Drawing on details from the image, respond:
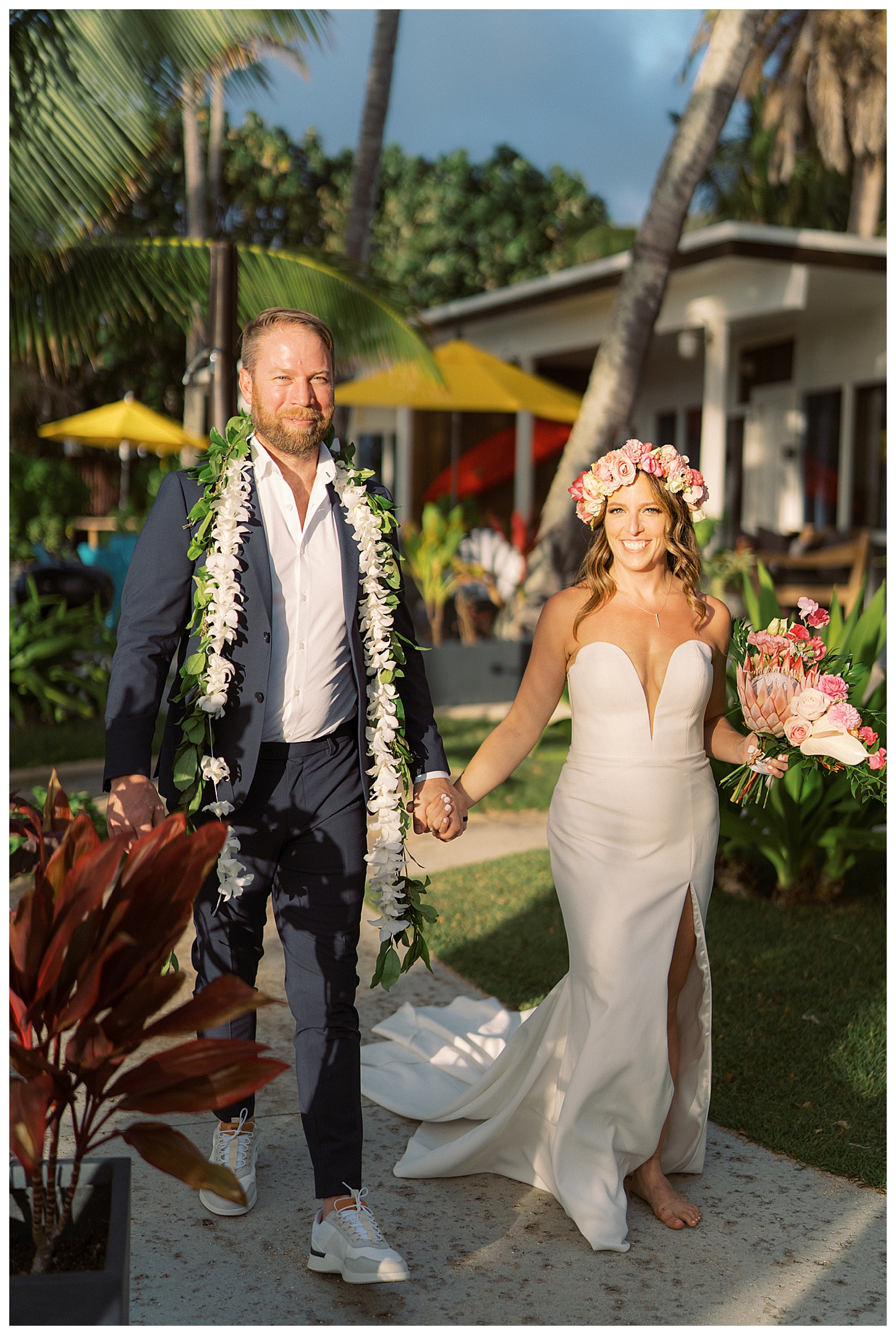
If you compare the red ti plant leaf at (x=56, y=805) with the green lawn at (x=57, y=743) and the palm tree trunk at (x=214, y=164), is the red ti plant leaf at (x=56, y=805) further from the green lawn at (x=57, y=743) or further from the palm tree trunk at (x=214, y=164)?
the palm tree trunk at (x=214, y=164)

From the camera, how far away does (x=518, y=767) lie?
8.01 metres

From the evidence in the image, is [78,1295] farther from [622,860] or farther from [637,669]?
[637,669]

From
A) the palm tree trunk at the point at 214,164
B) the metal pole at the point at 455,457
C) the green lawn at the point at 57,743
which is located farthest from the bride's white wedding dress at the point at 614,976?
the palm tree trunk at the point at 214,164

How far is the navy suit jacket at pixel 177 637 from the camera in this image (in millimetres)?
2924

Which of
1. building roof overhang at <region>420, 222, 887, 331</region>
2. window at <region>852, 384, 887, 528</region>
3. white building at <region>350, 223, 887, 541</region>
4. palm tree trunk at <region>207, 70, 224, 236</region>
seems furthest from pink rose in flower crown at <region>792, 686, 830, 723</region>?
palm tree trunk at <region>207, 70, 224, 236</region>

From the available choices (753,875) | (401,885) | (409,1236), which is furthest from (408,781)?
(753,875)

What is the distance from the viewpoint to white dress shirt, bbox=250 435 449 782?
10.1 feet

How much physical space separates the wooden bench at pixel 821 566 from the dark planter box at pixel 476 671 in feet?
8.47

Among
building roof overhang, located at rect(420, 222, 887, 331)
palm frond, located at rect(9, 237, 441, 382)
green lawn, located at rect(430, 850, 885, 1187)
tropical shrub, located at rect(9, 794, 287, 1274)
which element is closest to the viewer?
tropical shrub, located at rect(9, 794, 287, 1274)

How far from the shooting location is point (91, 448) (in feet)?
96.1

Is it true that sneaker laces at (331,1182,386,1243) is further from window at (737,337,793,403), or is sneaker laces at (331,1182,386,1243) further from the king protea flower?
window at (737,337,793,403)

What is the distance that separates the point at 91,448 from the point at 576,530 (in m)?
20.5

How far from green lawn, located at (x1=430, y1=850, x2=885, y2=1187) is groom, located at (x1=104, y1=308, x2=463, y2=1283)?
1.48 m

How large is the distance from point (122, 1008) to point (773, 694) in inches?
74.5
